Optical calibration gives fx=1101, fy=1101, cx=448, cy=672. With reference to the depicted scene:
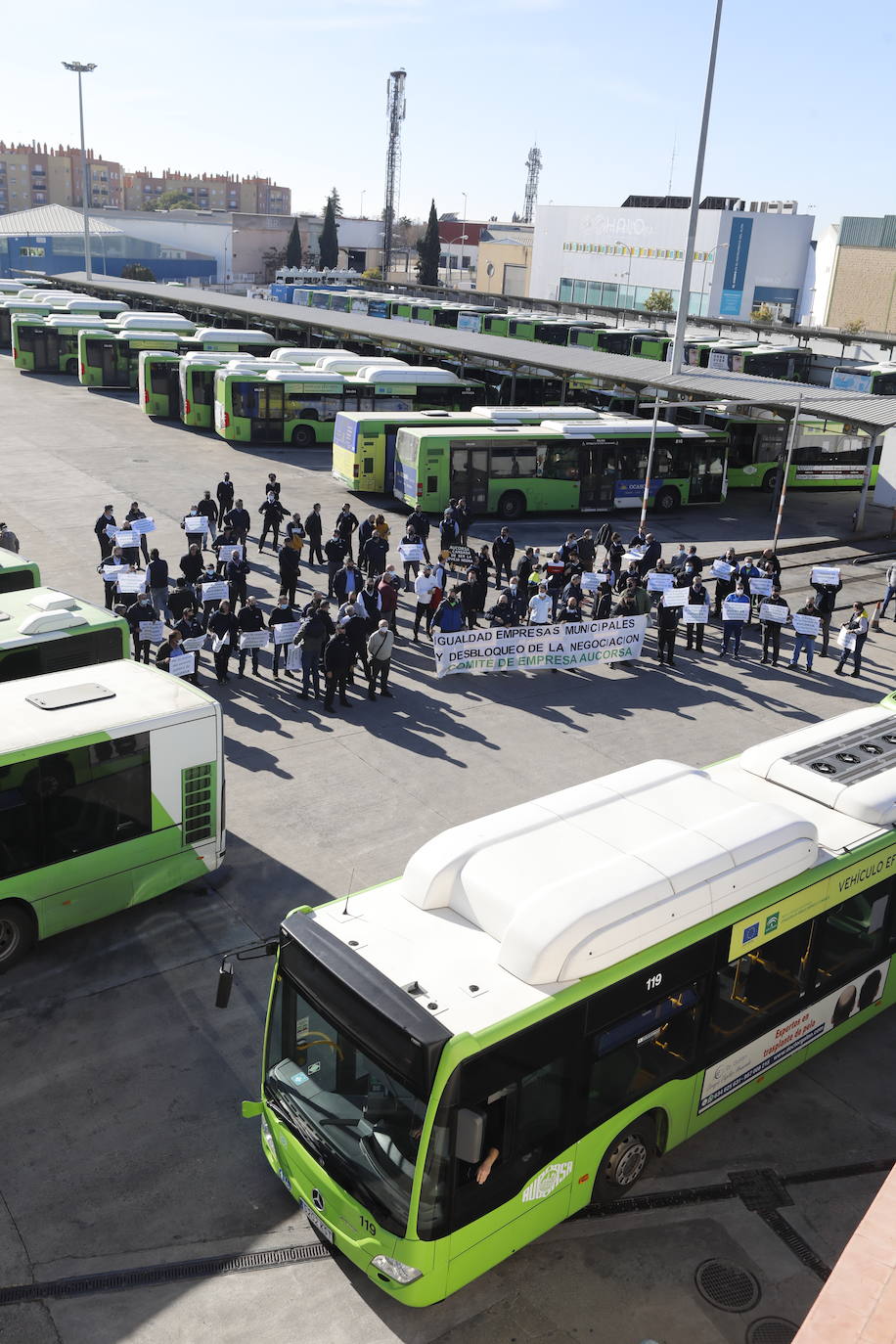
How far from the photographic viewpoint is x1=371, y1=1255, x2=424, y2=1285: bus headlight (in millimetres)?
6340

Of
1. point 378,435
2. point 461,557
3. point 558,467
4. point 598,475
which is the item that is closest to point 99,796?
point 461,557

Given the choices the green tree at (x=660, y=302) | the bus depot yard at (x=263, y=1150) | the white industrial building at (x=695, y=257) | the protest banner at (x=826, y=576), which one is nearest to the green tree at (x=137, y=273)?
the white industrial building at (x=695, y=257)

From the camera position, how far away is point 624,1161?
302 inches

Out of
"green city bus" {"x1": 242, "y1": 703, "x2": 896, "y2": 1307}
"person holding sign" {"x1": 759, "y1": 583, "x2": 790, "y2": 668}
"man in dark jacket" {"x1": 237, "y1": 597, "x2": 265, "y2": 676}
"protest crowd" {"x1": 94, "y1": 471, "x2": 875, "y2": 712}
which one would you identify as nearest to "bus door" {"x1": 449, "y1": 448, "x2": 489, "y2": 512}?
"protest crowd" {"x1": 94, "y1": 471, "x2": 875, "y2": 712}

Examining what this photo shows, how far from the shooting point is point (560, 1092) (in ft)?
22.6

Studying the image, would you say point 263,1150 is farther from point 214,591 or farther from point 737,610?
point 737,610

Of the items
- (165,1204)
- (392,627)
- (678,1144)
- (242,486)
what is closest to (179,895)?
(165,1204)

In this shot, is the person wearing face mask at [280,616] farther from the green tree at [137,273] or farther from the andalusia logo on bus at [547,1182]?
the green tree at [137,273]

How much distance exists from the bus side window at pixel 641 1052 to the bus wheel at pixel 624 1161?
0.32m

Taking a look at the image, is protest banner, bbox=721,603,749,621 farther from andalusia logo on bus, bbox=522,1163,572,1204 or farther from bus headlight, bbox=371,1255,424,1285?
bus headlight, bbox=371,1255,424,1285

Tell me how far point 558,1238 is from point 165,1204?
2.72 meters

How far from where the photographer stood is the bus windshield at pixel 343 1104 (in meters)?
6.33

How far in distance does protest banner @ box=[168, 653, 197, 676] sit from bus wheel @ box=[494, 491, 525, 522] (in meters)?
15.6

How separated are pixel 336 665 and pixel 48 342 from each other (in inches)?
1644
